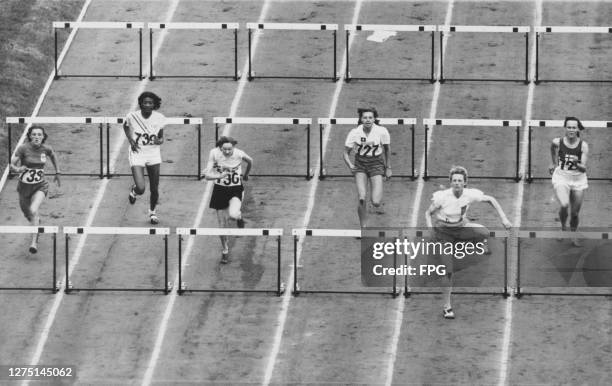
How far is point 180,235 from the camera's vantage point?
3017cm

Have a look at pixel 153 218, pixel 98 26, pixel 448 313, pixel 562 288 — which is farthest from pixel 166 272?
pixel 98 26

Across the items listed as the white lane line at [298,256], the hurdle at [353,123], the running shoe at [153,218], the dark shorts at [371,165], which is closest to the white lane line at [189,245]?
the running shoe at [153,218]

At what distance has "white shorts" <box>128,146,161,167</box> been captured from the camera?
31500 millimetres

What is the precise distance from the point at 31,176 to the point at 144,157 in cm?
148

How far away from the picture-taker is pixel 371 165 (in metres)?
31.0

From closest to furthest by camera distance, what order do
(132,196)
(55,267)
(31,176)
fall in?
(55,267), (31,176), (132,196)

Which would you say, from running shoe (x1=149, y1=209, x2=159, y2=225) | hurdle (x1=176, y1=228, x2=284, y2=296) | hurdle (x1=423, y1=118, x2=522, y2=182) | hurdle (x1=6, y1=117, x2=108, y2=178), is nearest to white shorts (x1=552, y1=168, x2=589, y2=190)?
hurdle (x1=423, y1=118, x2=522, y2=182)

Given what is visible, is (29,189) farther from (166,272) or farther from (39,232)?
(166,272)

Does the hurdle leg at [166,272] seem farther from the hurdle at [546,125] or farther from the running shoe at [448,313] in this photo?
the hurdle at [546,125]

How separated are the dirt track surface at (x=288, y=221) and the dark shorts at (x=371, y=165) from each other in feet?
3.74

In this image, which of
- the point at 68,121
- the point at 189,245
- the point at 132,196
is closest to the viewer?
the point at 189,245

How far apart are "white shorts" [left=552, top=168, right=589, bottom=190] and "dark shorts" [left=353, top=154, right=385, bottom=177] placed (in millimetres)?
2196

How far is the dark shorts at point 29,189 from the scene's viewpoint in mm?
31188

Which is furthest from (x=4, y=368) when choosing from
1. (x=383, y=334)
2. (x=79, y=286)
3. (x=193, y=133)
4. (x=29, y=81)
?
(x=29, y=81)
